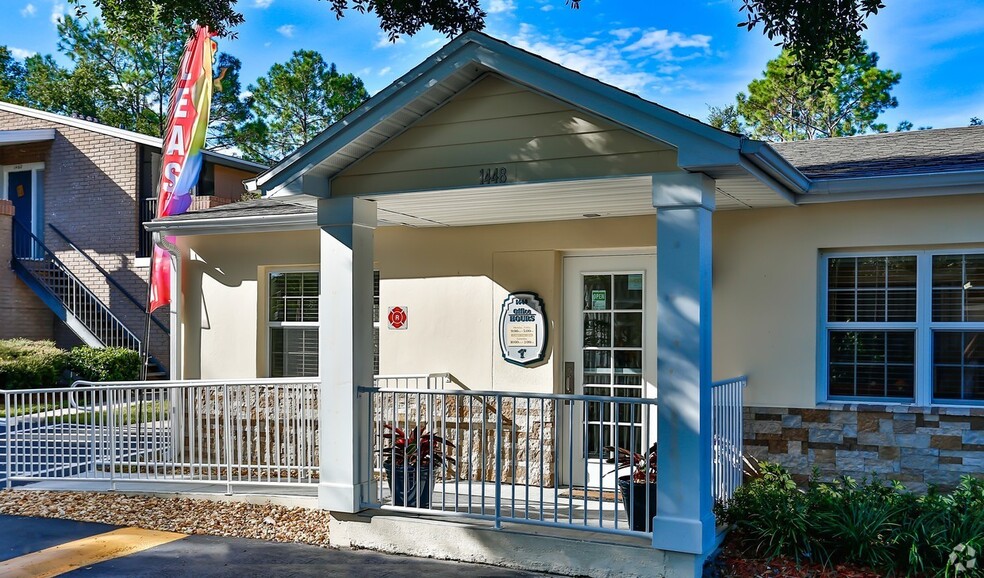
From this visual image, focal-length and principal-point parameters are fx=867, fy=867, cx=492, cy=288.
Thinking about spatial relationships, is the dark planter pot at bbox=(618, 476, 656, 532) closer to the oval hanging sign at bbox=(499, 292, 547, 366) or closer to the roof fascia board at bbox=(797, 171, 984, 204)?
the oval hanging sign at bbox=(499, 292, 547, 366)

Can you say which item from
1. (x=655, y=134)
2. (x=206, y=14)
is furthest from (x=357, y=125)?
(x=206, y=14)

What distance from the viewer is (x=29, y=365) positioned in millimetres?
14961

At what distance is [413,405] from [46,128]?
1506 cm

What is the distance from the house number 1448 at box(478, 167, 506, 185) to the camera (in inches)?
240

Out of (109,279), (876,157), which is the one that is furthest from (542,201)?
(109,279)

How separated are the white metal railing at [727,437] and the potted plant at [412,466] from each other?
2045mm

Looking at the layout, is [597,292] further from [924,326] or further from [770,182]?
[924,326]

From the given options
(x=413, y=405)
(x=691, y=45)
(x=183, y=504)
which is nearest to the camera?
(x=183, y=504)

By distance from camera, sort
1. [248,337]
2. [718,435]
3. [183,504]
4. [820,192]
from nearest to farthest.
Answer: [718,435] < [820,192] < [183,504] < [248,337]

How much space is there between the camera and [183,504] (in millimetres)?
7773

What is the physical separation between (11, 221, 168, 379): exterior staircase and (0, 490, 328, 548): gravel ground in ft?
31.3

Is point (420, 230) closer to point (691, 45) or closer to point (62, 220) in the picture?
point (62, 220)

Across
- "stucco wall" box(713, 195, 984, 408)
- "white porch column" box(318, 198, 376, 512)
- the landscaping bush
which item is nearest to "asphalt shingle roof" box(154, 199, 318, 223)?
"white porch column" box(318, 198, 376, 512)

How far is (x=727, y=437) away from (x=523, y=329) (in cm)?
245
